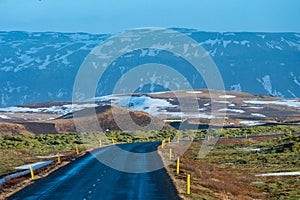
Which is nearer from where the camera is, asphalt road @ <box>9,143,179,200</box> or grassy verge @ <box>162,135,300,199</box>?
asphalt road @ <box>9,143,179,200</box>

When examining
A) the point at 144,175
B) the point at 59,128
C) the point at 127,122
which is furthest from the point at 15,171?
the point at 127,122

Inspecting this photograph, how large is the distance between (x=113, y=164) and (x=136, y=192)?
54.7 ft

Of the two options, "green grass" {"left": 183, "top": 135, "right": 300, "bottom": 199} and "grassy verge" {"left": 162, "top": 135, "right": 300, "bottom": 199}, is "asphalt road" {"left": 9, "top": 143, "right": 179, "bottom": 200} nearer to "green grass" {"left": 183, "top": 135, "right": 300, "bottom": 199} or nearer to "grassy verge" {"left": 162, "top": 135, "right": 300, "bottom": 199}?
"grassy verge" {"left": 162, "top": 135, "right": 300, "bottom": 199}

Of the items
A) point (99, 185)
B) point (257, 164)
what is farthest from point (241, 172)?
point (99, 185)

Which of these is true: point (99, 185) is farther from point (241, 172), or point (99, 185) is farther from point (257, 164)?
point (257, 164)

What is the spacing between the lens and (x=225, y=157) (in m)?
54.4

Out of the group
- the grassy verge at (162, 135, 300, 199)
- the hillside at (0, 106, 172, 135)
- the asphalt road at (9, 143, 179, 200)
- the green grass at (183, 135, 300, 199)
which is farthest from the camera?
the hillside at (0, 106, 172, 135)

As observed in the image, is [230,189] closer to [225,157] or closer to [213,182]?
[213,182]

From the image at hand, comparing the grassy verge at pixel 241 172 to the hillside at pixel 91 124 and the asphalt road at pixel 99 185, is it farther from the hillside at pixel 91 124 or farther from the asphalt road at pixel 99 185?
the hillside at pixel 91 124

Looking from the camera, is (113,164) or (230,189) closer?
(230,189)

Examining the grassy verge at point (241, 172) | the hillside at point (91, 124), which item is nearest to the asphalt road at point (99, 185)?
the grassy verge at point (241, 172)

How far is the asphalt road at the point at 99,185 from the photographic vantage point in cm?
2758

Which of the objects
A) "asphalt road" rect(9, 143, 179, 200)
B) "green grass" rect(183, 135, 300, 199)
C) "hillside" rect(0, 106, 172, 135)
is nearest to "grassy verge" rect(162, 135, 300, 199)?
"green grass" rect(183, 135, 300, 199)

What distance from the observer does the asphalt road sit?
2758 cm
